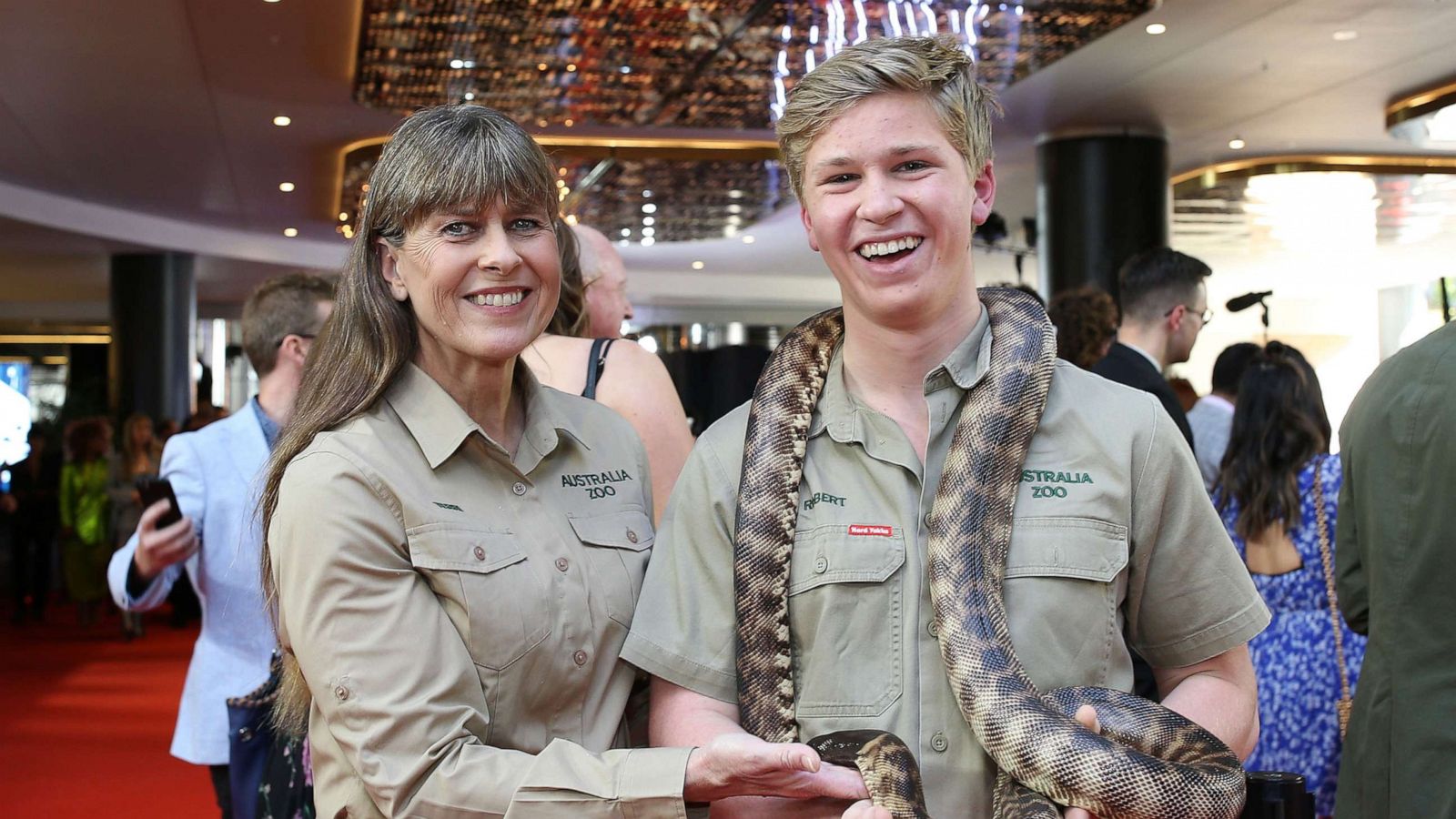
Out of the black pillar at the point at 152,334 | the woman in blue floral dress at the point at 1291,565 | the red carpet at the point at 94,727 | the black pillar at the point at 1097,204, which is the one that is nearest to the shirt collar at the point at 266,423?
the woman in blue floral dress at the point at 1291,565

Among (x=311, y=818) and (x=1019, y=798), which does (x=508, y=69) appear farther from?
(x=1019, y=798)

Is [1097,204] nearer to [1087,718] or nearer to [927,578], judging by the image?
[927,578]

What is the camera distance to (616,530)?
2250 mm

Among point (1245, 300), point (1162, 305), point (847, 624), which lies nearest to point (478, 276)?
point (847, 624)

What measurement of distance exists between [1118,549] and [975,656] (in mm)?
268

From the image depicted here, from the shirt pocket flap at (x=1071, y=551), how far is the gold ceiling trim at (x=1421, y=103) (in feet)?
38.5

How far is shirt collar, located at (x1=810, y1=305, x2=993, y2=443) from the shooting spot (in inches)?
80.6

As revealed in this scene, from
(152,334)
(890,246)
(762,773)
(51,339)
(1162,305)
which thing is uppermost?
(51,339)

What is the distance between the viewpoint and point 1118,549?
1.92 meters

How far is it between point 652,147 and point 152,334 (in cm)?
851

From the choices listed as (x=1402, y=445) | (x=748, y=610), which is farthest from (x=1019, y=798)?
(x=1402, y=445)

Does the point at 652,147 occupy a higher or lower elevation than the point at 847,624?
higher

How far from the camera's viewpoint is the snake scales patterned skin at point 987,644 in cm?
173

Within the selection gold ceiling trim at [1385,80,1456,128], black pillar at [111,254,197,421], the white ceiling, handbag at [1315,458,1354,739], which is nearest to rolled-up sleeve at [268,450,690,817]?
handbag at [1315,458,1354,739]
